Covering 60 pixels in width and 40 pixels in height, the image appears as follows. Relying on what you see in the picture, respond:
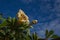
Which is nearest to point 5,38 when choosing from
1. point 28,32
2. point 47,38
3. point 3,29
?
point 3,29

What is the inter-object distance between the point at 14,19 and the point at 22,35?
6.03ft

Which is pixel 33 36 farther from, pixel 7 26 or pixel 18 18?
pixel 18 18

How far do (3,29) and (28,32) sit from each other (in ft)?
7.41

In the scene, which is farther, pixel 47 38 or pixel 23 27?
pixel 47 38

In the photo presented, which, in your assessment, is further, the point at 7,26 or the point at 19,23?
the point at 7,26

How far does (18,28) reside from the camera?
20.4 m

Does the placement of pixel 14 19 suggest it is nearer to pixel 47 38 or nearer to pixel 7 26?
pixel 7 26

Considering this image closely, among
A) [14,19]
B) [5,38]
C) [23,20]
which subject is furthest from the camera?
[5,38]

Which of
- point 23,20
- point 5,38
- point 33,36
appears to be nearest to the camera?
point 23,20

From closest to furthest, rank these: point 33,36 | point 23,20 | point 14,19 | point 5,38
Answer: point 23,20, point 14,19, point 5,38, point 33,36

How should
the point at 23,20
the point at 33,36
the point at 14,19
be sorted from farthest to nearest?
the point at 33,36 → the point at 14,19 → the point at 23,20

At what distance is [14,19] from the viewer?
792 inches

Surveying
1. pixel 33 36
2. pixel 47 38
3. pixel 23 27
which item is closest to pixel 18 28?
pixel 23 27

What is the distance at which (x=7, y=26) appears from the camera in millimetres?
20922
